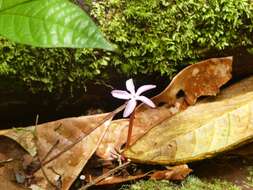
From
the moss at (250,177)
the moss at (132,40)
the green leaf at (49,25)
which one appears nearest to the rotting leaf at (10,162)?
the moss at (132,40)

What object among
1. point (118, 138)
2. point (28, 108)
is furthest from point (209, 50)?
point (28, 108)

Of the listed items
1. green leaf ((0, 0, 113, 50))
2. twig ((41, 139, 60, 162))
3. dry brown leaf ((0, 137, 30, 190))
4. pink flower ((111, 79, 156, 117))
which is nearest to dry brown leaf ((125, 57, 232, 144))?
pink flower ((111, 79, 156, 117))

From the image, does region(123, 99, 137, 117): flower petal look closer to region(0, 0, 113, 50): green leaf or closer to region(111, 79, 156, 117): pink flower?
region(111, 79, 156, 117): pink flower

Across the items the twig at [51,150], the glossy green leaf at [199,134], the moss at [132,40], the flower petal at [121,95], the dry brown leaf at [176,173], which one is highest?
the moss at [132,40]

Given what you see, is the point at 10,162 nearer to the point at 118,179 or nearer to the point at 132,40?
the point at 118,179

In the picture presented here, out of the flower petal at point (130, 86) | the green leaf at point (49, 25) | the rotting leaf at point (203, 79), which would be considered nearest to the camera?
the green leaf at point (49, 25)

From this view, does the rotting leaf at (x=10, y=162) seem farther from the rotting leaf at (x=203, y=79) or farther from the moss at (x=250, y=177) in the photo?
the moss at (x=250, y=177)

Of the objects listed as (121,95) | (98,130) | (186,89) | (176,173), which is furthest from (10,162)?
(186,89)
